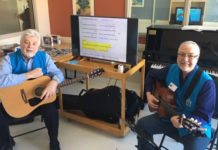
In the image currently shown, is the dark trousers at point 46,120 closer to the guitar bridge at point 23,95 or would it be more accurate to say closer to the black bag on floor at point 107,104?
the guitar bridge at point 23,95

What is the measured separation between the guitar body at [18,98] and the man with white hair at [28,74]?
0.14 ft

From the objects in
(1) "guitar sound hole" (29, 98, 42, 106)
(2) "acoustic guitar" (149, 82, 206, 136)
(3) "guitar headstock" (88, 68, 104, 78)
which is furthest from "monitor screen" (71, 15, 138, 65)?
(1) "guitar sound hole" (29, 98, 42, 106)

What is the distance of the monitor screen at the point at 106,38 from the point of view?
205 cm

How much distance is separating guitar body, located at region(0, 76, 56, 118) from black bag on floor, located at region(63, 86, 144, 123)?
0.49 metres

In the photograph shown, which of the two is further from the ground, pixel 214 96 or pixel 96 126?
pixel 214 96

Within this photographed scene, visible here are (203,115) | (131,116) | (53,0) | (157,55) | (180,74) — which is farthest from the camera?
(53,0)

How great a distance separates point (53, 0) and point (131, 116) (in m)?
2.39

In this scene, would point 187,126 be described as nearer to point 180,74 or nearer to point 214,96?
point 214,96

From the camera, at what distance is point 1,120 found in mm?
1846

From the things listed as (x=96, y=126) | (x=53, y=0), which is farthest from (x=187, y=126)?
(x=53, y=0)

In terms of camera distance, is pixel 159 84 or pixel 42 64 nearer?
pixel 159 84

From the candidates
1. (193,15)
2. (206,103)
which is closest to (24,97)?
(206,103)

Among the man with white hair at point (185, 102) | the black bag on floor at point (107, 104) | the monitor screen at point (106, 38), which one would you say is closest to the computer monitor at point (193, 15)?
the monitor screen at point (106, 38)

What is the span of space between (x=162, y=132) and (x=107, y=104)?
2.22 feet
